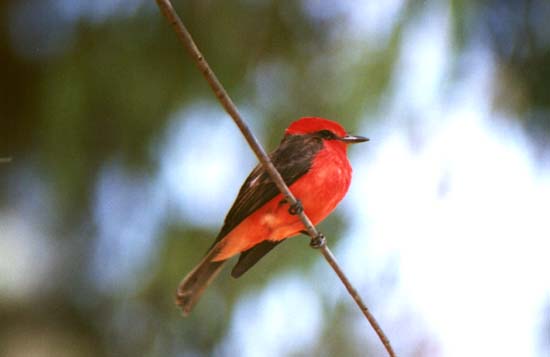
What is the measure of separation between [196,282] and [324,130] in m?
0.85

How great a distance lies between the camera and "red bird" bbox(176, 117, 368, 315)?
3.07m

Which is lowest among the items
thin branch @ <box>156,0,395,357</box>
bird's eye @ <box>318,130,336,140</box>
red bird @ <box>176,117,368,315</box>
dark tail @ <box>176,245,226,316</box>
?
dark tail @ <box>176,245,226,316</box>

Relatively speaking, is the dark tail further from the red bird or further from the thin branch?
the thin branch

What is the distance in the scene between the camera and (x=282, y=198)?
313 centimetres

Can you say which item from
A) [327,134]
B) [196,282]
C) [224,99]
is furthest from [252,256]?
[224,99]

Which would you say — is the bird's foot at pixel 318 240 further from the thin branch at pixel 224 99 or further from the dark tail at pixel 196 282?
the dark tail at pixel 196 282

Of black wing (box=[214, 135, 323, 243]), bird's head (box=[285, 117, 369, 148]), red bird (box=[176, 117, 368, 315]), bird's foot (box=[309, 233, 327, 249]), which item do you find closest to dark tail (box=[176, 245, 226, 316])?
red bird (box=[176, 117, 368, 315])

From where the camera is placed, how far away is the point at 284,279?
13.3ft

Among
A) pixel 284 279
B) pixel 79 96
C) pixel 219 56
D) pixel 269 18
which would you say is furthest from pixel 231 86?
pixel 284 279

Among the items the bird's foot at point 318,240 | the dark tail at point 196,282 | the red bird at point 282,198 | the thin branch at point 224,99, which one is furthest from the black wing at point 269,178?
the thin branch at point 224,99

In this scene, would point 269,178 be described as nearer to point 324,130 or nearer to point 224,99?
point 324,130

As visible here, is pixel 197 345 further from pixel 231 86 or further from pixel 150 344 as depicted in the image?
pixel 231 86

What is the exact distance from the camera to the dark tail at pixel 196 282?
9.86 feet

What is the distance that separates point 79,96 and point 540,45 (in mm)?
2299
